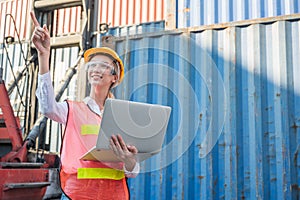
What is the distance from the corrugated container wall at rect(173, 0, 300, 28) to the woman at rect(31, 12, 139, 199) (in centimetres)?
334

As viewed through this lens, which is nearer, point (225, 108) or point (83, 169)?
point (83, 169)

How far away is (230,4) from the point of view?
5.04 meters

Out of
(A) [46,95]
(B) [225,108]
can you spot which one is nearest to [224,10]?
(B) [225,108]

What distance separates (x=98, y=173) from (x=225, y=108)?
9.16ft

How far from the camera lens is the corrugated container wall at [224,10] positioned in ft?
15.8

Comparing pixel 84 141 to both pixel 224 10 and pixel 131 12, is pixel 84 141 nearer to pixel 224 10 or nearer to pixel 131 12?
pixel 224 10

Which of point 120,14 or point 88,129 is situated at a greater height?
point 120,14

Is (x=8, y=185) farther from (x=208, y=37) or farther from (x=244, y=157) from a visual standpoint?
(x=208, y=37)

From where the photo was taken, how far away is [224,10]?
16.5 feet

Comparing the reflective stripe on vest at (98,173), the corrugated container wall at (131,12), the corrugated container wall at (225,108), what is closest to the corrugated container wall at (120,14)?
the corrugated container wall at (131,12)

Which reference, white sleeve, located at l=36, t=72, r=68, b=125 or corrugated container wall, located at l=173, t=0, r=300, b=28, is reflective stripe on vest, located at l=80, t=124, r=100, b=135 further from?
corrugated container wall, located at l=173, t=0, r=300, b=28

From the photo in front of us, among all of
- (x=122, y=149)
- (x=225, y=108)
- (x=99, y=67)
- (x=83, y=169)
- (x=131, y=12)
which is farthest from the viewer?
(x=131, y=12)

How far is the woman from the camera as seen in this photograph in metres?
1.73

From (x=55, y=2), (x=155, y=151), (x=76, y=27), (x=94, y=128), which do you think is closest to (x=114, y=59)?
(x=94, y=128)
